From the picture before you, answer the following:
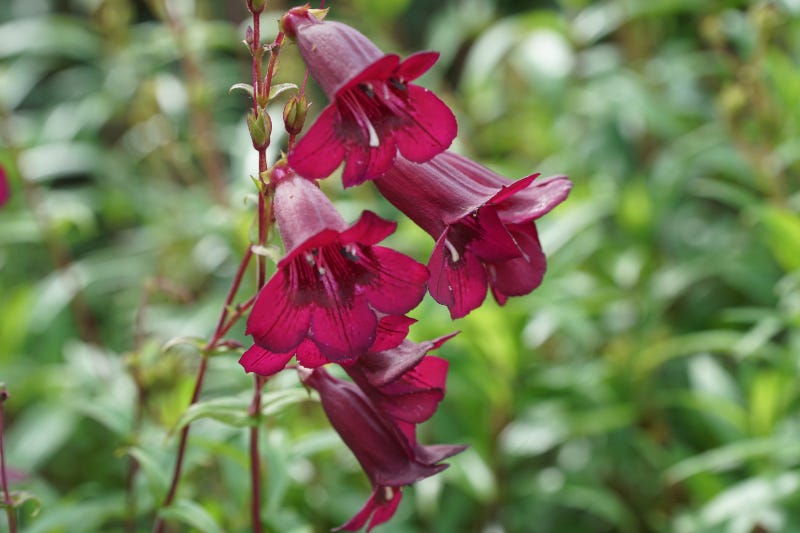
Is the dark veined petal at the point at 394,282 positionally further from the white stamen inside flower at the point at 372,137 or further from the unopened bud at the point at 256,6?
the unopened bud at the point at 256,6

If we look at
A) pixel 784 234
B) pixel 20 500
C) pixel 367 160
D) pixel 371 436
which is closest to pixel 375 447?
pixel 371 436

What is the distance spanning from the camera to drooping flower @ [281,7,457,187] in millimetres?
813

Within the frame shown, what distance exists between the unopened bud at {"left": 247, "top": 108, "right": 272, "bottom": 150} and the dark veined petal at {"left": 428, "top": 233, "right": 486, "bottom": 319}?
0.21 metres

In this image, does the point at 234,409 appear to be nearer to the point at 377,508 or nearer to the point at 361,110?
the point at 377,508

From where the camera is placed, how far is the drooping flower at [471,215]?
916 millimetres

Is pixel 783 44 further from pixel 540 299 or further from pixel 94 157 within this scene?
pixel 94 157

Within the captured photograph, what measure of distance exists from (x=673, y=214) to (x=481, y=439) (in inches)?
37.0

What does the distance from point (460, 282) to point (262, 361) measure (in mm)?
232

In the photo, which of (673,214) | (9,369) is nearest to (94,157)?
(9,369)

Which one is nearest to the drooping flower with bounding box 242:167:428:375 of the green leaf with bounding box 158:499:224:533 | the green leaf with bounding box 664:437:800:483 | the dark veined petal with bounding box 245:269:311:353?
the dark veined petal with bounding box 245:269:311:353

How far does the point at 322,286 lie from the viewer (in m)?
0.89

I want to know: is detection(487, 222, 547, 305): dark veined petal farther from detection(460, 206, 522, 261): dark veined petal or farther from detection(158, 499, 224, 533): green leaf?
detection(158, 499, 224, 533): green leaf

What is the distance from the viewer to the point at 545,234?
193 cm

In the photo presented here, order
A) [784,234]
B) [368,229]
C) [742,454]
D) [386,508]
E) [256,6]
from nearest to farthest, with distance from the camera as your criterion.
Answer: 1. [368,229]
2. [256,6]
3. [386,508]
4. [742,454]
5. [784,234]
